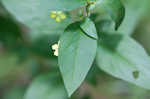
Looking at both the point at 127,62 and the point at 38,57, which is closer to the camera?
the point at 127,62

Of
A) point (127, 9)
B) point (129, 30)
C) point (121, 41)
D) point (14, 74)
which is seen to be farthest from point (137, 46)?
point (14, 74)

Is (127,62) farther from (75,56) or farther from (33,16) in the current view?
(33,16)

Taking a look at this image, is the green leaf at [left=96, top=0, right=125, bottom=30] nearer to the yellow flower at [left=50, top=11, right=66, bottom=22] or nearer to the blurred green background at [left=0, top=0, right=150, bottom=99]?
the yellow flower at [left=50, top=11, right=66, bottom=22]

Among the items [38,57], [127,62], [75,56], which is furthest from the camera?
[38,57]

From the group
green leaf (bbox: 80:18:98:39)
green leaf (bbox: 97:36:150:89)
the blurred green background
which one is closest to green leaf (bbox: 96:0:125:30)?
green leaf (bbox: 80:18:98:39)

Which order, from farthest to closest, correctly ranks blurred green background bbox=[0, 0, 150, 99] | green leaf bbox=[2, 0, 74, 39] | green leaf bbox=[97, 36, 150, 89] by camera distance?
blurred green background bbox=[0, 0, 150, 99], green leaf bbox=[2, 0, 74, 39], green leaf bbox=[97, 36, 150, 89]

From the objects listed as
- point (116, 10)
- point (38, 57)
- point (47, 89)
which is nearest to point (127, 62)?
point (116, 10)
